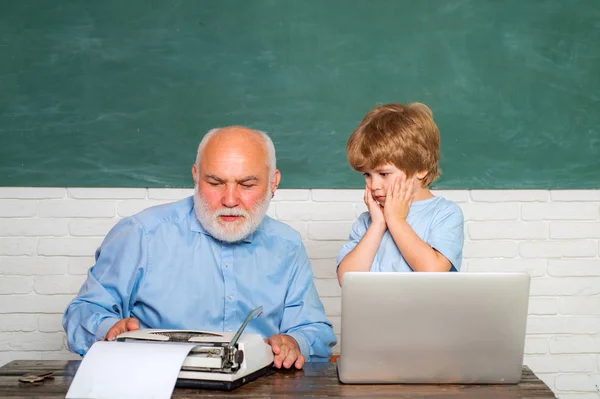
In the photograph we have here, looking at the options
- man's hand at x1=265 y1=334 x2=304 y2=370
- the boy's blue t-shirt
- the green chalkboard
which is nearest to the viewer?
man's hand at x1=265 y1=334 x2=304 y2=370

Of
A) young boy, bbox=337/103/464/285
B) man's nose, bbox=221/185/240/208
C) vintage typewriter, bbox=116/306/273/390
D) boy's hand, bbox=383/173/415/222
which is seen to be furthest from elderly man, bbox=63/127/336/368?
vintage typewriter, bbox=116/306/273/390

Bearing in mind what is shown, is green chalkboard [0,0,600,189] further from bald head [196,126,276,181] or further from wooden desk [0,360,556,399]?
wooden desk [0,360,556,399]

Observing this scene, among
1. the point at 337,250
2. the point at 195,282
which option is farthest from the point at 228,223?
the point at 337,250

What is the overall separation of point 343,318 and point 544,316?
7.10ft

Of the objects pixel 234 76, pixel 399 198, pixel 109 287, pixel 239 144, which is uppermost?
pixel 234 76

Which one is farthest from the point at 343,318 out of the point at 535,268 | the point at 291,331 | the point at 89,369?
the point at 535,268

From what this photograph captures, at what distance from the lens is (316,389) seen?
1.72 metres

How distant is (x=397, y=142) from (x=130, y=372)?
3.56 feet

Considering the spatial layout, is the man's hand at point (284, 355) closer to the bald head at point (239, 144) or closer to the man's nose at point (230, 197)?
the man's nose at point (230, 197)

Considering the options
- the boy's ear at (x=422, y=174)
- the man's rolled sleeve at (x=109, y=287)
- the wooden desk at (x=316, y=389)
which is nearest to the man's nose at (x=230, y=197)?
the man's rolled sleeve at (x=109, y=287)

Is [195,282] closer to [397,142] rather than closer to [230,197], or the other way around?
[230,197]

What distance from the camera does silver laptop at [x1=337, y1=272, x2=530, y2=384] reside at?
165cm

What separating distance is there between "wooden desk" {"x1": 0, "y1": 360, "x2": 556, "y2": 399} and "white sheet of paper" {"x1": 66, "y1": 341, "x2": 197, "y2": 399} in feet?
0.20

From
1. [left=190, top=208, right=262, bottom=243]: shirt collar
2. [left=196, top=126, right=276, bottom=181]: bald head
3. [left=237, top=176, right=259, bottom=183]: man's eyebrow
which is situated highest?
[left=196, top=126, right=276, bottom=181]: bald head
